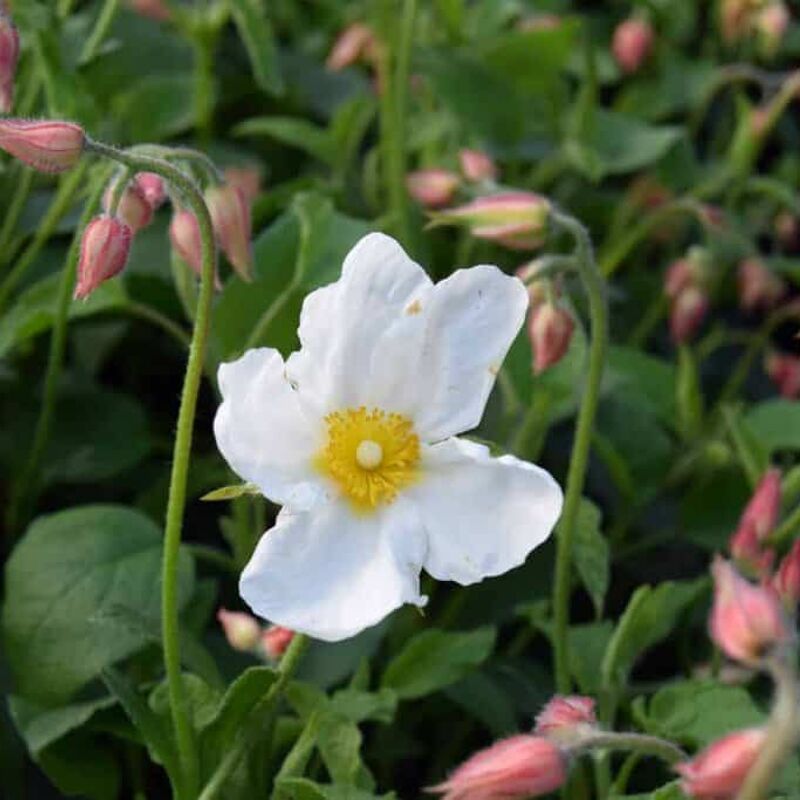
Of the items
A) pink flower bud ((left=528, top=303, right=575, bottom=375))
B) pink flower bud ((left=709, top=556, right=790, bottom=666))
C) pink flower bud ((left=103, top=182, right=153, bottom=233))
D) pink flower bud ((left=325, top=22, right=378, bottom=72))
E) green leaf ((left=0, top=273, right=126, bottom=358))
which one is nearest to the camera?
pink flower bud ((left=709, top=556, right=790, bottom=666))

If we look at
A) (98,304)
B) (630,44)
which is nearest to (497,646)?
(98,304)

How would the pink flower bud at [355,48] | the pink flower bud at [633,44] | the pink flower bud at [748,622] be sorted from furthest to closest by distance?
the pink flower bud at [633,44] → the pink flower bud at [355,48] → the pink flower bud at [748,622]

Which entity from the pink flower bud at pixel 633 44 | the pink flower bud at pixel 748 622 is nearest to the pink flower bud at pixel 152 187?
the pink flower bud at pixel 748 622

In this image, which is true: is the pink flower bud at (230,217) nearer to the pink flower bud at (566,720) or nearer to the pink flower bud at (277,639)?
the pink flower bud at (277,639)

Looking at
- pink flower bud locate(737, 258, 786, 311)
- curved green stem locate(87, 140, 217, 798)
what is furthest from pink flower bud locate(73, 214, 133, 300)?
pink flower bud locate(737, 258, 786, 311)

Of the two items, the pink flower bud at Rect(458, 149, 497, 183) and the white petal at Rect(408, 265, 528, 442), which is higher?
the white petal at Rect(408, 265, 528, 442)

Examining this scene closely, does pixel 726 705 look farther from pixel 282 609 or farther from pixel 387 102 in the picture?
pixel 387 102

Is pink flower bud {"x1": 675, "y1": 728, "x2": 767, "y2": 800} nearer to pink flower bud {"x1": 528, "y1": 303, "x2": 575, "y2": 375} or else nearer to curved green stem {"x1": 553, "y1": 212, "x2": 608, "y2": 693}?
curved green stem {"x1": 553, "y1": 212, "x2": 608, "y2": 693}
